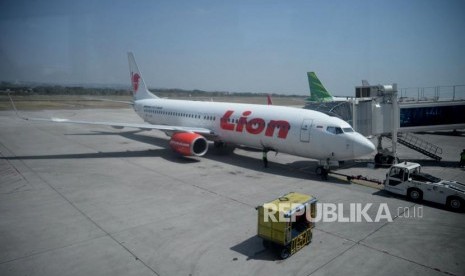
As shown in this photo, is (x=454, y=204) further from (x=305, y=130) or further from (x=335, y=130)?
(x=305, y=130)

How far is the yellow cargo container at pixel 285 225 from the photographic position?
9.27m

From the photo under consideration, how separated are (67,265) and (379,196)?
12.9 m

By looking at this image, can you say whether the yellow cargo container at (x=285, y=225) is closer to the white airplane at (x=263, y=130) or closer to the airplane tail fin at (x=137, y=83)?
the white airplane at (x=263, y=130)

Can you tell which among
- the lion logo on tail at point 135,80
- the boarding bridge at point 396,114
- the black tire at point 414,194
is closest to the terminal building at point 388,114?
the boarding bridge at point 396,114

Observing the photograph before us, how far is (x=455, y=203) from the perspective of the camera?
13.1 meters

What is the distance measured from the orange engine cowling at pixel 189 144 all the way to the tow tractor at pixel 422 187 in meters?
11.9

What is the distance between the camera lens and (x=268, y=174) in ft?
61.3

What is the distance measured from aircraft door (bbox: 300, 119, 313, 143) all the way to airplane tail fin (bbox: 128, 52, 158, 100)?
21.3 metres

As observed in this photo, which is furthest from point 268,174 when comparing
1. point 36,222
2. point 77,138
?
point 77,138

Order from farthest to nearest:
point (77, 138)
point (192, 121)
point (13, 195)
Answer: point (77, 138)
point (192, 121)
point (13, 195)

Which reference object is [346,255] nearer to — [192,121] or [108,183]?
[108,183]

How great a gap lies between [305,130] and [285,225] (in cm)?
979
